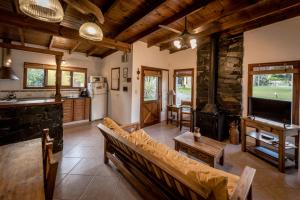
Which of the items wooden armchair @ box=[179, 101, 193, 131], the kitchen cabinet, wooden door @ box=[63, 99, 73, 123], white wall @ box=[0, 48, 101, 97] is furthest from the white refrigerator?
wooden armchair @ box=[179, 101, 193, 131]

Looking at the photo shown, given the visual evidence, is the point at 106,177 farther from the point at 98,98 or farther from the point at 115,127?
the point at 98,98

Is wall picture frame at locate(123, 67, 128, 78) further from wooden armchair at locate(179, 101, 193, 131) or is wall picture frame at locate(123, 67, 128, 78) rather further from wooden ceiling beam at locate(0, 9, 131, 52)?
wooden armchair at locate(179, 101, 193, 131)

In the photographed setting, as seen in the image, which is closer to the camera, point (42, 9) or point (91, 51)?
point (42, 9)

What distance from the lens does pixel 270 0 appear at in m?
2.94

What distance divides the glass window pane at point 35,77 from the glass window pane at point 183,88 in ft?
16.6

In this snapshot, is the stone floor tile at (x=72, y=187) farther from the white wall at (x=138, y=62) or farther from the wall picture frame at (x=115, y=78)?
the wall picture frame at (x=115, y=78)

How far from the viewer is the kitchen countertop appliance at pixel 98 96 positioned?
605cm

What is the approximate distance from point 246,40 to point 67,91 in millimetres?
6403

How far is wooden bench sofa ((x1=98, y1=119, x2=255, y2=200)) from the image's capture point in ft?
3.71

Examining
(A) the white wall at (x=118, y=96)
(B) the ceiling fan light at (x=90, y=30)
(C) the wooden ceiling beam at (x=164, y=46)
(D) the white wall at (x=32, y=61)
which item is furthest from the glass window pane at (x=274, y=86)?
(D) the white wall at (x=32, y=61)

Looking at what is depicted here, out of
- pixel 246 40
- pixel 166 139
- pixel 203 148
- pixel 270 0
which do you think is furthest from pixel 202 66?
pixel 203 148

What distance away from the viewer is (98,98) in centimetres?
623

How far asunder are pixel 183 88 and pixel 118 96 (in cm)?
253

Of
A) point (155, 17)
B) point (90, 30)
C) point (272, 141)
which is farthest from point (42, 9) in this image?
point (272, 141)
